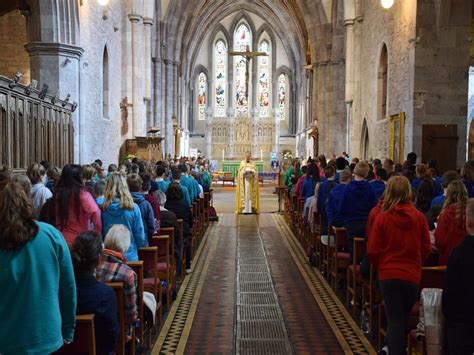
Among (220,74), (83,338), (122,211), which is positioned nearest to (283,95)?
(220,74)

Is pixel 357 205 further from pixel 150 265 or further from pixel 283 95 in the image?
pixel 283 95

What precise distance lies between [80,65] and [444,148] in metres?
8.69

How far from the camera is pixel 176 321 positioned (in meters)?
6.58

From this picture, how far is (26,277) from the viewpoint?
9.75ft

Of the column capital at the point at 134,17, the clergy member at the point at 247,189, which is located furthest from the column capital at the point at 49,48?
the column capital at the point at 134,17

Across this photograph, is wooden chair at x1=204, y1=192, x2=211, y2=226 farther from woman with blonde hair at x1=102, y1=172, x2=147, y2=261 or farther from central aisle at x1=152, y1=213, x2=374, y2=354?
woman with blonde hair at x1=102, y1=172, x2=147, y2=261

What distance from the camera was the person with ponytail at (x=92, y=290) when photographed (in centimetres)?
364

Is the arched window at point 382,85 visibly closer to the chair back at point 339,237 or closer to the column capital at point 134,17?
the column capital at point 134,17

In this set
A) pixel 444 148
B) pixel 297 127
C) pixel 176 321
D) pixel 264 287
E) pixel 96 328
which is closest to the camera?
pixel 96 328

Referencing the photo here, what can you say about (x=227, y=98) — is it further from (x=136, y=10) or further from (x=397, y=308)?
(x=397, y=308)

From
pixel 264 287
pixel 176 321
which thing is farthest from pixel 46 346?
pixel 264 287

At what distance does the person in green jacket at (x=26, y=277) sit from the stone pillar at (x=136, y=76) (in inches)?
691

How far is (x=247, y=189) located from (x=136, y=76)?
19.6ft

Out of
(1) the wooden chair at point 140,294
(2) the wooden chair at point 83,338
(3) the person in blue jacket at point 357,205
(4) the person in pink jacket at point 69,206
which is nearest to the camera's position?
(2) the wooden chair at point 83,338
